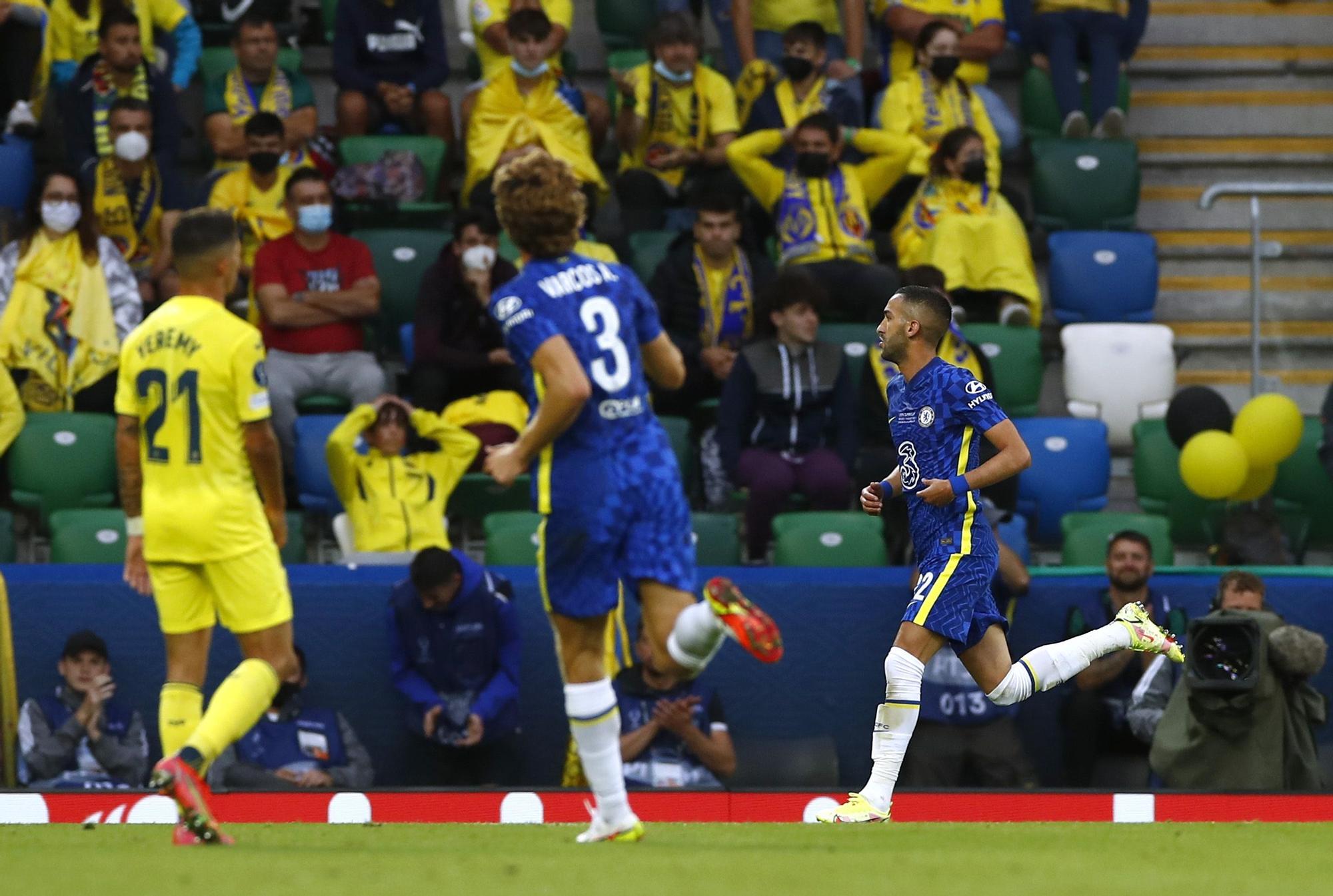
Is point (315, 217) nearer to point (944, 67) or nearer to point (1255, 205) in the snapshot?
point (944, 67)

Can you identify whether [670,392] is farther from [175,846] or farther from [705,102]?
[175,846]

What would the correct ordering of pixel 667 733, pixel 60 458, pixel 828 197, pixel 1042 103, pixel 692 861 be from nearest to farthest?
pixel 692 861 → pixel 667 733 → pixel 60 458 → pixel 828 197 → pixel 1042 103

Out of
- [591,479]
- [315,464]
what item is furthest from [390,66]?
[591,479]

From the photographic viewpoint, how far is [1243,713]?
8094mm

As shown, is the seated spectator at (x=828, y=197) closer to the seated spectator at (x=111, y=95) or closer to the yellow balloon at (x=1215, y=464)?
the yellow balloon at (x=1215, y=464)

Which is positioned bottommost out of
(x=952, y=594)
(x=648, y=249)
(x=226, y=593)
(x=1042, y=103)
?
(x=952, y=594)

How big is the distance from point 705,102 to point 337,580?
14.3 feet

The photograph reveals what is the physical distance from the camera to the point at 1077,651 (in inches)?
268

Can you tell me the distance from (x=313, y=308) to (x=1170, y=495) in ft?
15.8

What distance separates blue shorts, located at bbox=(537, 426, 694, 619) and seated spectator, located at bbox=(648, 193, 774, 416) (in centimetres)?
540

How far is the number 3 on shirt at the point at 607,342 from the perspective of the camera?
5.49 metres

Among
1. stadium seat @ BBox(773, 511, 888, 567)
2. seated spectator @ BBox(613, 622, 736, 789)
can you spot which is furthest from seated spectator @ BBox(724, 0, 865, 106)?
seated spectator @ BBox(613, 622, 736, 789)

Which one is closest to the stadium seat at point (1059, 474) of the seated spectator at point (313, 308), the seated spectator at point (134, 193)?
the seated spectator at point (313, 308)

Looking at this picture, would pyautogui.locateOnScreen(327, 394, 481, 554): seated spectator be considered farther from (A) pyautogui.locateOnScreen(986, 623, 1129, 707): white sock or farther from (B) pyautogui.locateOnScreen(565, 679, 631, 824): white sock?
(B) pyautogui.locateOnScreen(565, 679, 631, 824): white sock
